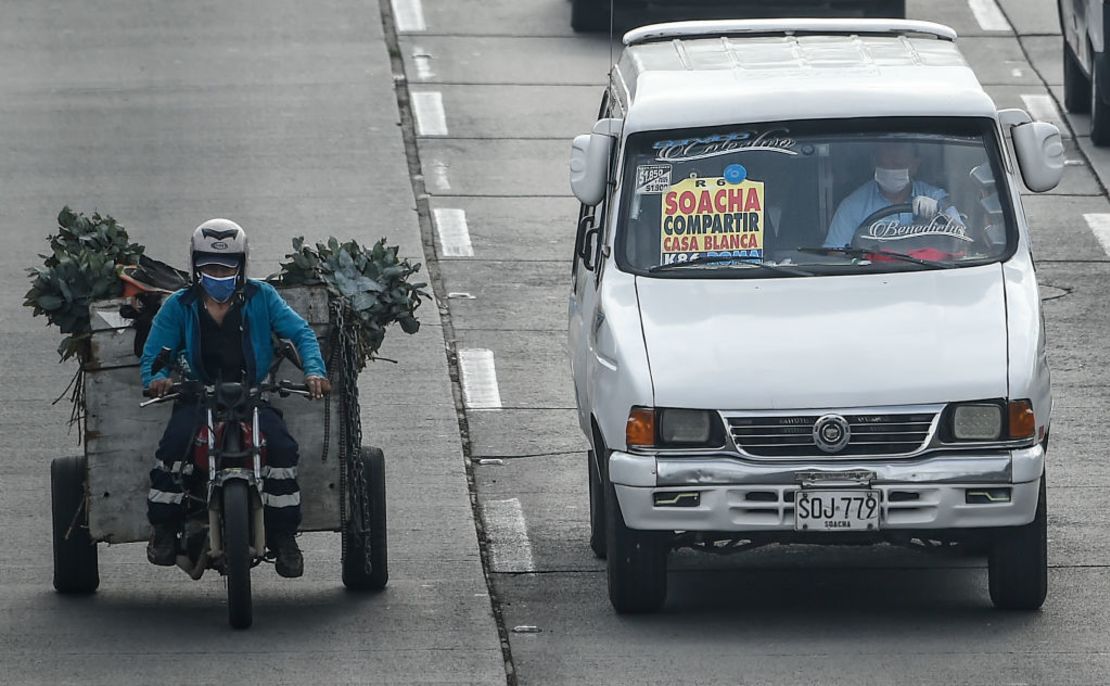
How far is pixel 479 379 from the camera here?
14773 millimetres

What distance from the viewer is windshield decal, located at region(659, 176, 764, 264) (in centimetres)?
1051

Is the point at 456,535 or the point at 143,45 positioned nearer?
the point at 456,535

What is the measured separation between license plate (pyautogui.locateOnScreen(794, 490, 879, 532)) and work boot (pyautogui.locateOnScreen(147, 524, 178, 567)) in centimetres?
246

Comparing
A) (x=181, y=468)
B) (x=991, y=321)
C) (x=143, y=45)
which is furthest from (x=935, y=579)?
(x=143, y=45)

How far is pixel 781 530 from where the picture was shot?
962 centimetres

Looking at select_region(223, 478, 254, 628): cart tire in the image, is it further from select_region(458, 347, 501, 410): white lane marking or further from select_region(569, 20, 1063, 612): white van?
select_region(458, 347, 501, 410): white lane marking

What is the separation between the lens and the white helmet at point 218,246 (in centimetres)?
981

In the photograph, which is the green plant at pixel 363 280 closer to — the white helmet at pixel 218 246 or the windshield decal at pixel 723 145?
the white helmet at pixel 218 246

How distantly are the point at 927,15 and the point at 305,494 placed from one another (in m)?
15.5

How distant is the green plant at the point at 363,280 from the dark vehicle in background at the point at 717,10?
12402 millimetres

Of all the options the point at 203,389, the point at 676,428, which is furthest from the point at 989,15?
the point at 203,389

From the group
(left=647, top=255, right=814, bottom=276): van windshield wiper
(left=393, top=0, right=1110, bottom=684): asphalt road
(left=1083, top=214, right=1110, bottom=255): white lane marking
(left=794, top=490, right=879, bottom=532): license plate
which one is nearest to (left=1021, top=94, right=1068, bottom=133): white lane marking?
(left=393, top=0, right=1110, bottom=684): asphalt road

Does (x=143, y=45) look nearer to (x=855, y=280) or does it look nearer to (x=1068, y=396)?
(x=1068, y=396)

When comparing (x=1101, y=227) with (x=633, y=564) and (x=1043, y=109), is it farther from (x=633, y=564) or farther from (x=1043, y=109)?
(x=633, y=564)
